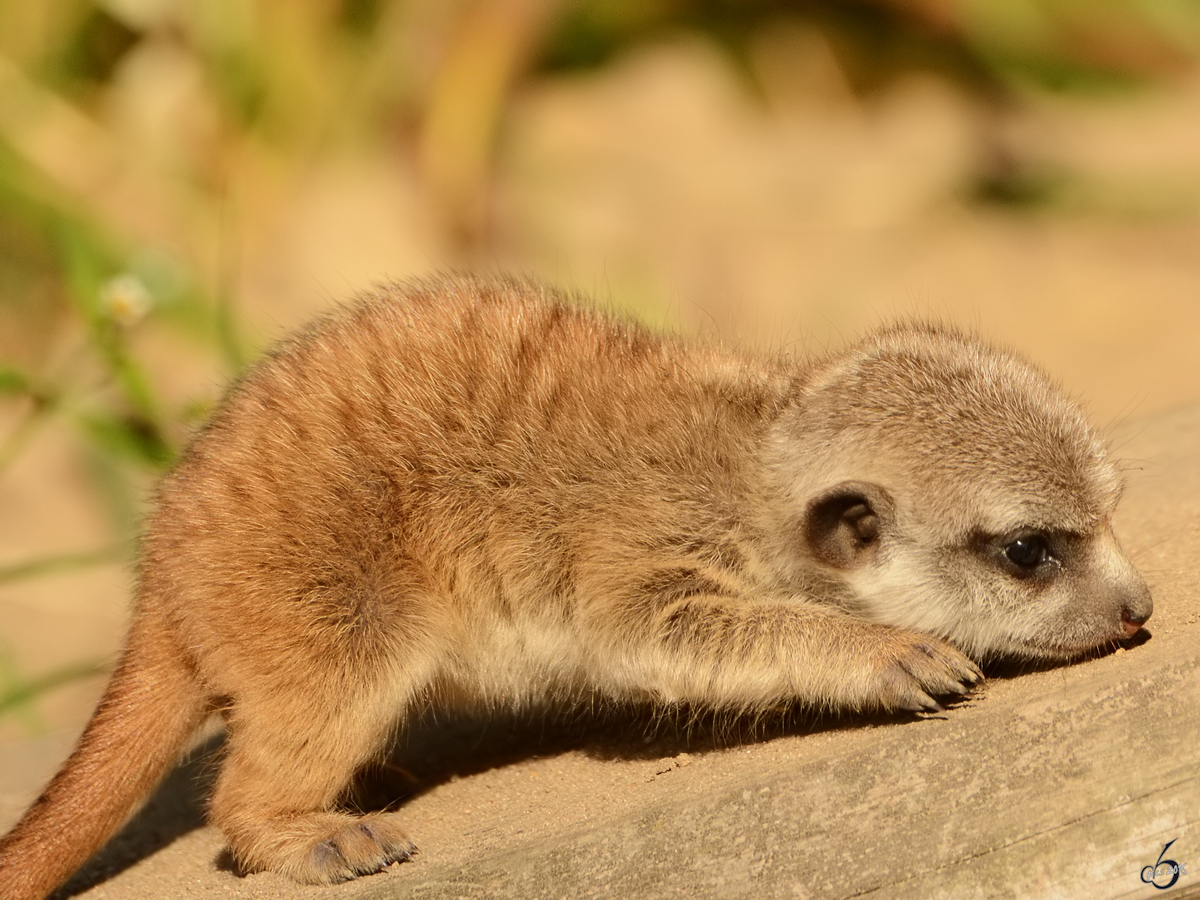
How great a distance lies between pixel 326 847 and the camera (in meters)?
3.09

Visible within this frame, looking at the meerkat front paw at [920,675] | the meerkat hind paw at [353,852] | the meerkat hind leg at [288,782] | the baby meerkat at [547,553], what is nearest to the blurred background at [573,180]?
the baby meerkat at [547,553]

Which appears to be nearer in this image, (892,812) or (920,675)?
(892,812)

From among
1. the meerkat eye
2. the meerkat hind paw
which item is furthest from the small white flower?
the meerkat eye

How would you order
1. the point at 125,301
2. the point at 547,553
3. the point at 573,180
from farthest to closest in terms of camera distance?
the point at 573,180, the point at 125,301, the point at 547,553

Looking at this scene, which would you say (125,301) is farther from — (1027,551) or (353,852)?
(1027,551)

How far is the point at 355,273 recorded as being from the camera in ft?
26.0

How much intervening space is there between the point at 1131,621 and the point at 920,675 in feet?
1.62

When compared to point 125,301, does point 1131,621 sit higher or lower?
lower

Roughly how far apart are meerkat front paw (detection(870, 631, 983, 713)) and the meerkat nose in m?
0.32

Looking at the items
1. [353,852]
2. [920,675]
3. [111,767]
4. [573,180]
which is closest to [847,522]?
[920,675]

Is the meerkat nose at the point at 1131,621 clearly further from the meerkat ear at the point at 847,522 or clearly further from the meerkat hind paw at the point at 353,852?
the meerkat hind paw at the point at 353,852

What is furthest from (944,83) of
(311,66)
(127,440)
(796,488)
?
(796,488)

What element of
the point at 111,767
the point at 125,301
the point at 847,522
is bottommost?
the point at 111,767

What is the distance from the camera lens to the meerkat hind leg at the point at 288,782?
3174 millimetres
